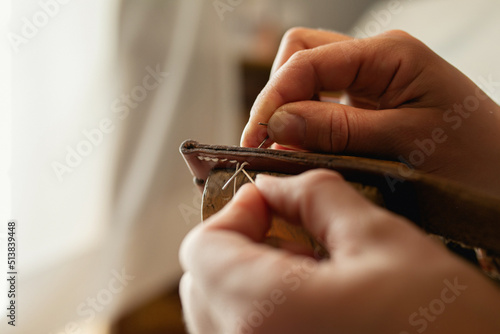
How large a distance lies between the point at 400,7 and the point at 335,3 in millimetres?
508

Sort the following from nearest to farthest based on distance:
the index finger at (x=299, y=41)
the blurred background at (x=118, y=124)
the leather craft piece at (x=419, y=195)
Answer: the leather craft piece at (x=419, y=195) < the index finger at (x=299, y=41) < the blurred background at (x=118, y=124)

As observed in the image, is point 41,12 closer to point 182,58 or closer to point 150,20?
point 150,20

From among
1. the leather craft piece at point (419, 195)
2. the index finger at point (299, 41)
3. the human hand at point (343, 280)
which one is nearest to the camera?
the human hand at point (343, 280)

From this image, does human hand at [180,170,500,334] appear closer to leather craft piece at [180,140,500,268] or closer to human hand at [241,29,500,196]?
leather craft piece at [180,140,500,268]

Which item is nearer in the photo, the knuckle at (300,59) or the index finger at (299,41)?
the knuckle at (300,59)

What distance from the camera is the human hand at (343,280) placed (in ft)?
0.77

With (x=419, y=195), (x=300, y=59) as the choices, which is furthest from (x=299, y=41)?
(x=419, y=195)

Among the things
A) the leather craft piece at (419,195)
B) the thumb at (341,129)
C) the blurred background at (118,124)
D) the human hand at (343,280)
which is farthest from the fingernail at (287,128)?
the blurred background at (118,124)

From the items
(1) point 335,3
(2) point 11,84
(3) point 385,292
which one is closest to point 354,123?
(3) point 385,292

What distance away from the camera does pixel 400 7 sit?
5.00ft

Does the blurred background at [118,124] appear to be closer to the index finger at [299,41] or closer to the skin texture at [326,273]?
the index finger at [299,41]

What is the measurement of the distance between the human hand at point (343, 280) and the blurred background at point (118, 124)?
789 mm

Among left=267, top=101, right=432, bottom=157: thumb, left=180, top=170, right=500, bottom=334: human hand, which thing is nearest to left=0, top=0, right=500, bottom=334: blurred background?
left=267, top=101, right=432, bottom=157: thumb

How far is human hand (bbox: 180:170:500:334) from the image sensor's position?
0.24m
